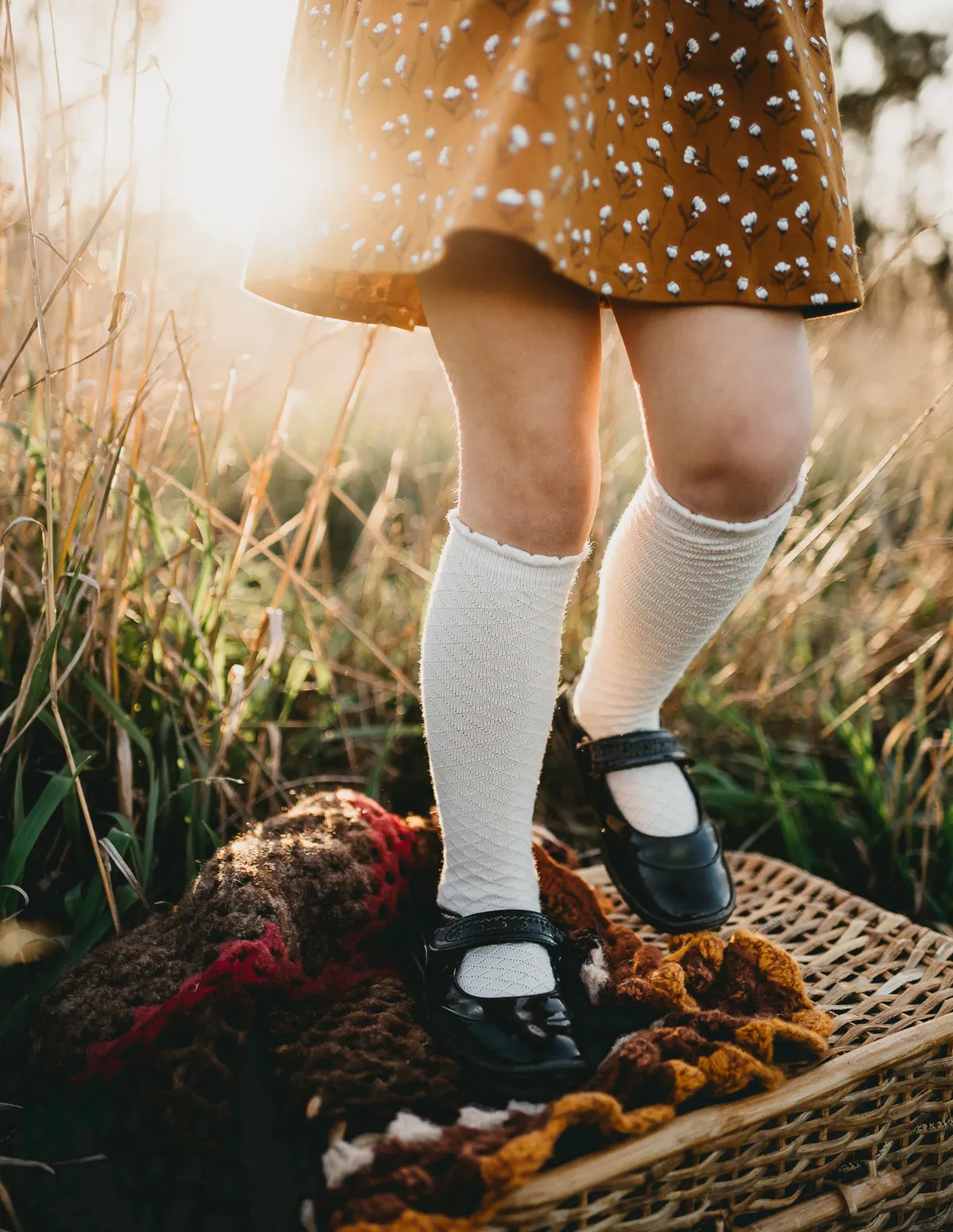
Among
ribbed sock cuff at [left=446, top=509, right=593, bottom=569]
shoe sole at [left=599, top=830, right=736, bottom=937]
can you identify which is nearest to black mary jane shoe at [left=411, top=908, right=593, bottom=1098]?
shoe sole at [left=599, top=830, right=736, bottom=937]

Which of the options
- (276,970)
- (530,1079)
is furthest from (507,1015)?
(276,970)

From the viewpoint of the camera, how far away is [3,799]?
89cm

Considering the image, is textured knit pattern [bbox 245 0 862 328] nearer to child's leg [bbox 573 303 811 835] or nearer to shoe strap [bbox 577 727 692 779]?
child's leg [bbox 573 303 811 835]

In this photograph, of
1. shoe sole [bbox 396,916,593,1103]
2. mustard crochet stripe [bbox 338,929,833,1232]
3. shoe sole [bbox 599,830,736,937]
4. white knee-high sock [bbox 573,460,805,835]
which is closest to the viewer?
mustard crochet stripe [bbox 338,929,833,1232]

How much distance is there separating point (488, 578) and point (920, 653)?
0.71m

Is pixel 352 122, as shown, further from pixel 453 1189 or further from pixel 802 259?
pixel 453 1189

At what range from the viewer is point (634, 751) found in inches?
38.0

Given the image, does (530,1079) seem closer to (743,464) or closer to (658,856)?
(658,856)

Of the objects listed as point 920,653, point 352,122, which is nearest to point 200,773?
point 352,122

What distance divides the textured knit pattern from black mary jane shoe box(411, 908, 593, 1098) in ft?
1.72

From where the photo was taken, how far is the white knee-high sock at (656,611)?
0.79 m

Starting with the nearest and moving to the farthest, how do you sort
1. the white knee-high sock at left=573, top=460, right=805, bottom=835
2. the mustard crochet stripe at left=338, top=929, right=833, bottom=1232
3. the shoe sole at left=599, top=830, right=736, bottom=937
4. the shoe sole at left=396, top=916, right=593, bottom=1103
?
the mustard crochet stripe at left=338, top=929, right=833, bottom=1232 → the shoe sole at left=396, top=916, right=593, bottom=1103 → the white knee-high sock at left=573, top=460, right=805, bottom=835 → the shoe sole at left=599, top=830, right=736, bottom=937

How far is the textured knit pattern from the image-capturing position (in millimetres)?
605

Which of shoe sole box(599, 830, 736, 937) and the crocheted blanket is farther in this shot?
shoe sole box(599, 830, 736, 937)
